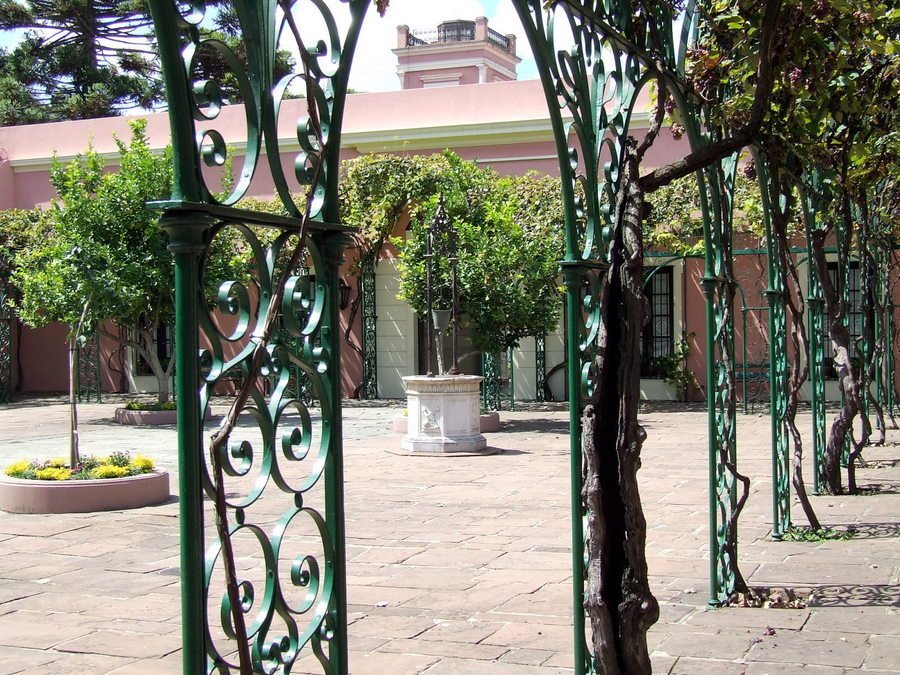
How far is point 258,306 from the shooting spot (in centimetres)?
252

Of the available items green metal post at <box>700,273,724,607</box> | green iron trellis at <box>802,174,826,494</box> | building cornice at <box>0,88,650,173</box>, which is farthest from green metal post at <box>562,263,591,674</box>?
building cornice at <box>0,88,650,173</box>

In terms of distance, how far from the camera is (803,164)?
7500 mm

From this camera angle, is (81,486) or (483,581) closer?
(483,581)

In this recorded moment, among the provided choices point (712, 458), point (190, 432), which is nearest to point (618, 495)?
point (190, 432)

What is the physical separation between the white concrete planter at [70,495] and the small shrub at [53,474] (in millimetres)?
87

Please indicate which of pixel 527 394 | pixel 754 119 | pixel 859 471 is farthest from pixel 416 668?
pixel 527 394

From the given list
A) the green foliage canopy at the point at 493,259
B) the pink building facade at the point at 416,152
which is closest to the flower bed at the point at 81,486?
the green foliage canopy at the point at 493,259

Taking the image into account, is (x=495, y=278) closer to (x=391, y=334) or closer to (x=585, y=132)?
(x=391, y=334)

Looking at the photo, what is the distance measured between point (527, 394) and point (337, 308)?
17.7 m

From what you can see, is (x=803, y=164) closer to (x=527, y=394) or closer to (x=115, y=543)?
(x=115, y=543)

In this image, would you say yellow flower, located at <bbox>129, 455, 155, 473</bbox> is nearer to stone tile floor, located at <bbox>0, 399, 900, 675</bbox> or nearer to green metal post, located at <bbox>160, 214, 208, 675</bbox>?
stone tile floor, located at <bbox>0, 399, 900, 675</bbox>

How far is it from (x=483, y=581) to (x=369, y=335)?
15097 millimetres

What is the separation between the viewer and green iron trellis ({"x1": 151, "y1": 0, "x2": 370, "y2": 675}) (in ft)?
7.19

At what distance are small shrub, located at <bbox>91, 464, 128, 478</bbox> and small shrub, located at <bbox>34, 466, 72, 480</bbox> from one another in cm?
20
